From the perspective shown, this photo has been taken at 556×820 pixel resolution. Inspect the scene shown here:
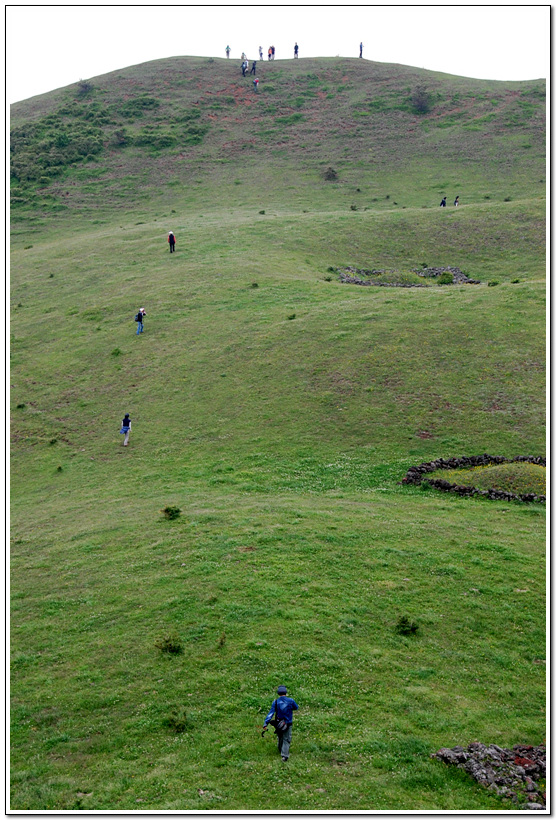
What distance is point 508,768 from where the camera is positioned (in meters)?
14.0

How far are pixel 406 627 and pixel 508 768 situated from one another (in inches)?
220

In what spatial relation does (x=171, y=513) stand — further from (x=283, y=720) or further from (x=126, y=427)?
(x=283, y=720)

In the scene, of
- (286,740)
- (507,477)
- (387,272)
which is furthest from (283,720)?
(387,272)

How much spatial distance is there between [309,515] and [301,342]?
69.9 feet

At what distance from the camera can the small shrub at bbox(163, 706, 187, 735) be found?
15.4 meters

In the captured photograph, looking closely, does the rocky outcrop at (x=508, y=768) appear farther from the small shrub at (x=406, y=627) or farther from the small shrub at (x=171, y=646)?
the small shrub at (x=171, y=646)

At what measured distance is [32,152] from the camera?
107375 millimetres

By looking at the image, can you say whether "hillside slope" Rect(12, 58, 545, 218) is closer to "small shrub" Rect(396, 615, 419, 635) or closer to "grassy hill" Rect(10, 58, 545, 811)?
"grassy hill" Rect(10, 58, 545, 811)

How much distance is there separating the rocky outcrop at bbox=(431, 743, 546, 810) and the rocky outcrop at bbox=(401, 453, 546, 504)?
1543 cm

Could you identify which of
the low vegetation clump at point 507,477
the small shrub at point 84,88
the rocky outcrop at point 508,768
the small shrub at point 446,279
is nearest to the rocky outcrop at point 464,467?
the low vegetation clump at point 507,477

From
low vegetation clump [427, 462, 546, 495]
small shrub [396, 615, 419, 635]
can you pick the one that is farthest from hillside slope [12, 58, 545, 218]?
small shrub [396, 615, 419, 635]

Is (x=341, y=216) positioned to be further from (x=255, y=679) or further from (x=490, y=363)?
(x=255, y=679)

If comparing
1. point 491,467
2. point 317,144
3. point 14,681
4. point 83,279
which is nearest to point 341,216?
point 83,279

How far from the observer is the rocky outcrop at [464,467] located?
29.0m
